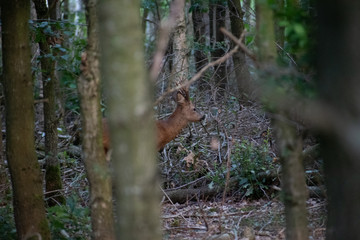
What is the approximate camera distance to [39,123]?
43.3 feet

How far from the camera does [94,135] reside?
4.41 meters

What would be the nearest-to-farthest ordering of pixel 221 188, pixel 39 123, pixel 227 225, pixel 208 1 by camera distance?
pixel 227 225 < pixel 221 188 < pixel 208 1 < pixel 39 123

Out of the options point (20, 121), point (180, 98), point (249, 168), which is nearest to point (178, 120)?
point (180, 98)

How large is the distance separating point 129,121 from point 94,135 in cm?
169

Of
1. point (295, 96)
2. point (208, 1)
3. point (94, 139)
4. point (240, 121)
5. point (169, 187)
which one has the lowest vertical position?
point (169, 187)

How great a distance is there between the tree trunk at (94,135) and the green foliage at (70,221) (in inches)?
46.1

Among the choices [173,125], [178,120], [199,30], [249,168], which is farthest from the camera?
[199,30]

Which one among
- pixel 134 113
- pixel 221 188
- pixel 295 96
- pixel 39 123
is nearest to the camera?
pixel 134 113

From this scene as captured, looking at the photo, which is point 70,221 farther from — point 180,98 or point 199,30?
point 199,30

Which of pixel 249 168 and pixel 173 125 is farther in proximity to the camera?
pixel 173 125

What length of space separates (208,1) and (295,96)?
8.48 meters

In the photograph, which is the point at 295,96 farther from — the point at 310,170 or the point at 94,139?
the point at 310,170

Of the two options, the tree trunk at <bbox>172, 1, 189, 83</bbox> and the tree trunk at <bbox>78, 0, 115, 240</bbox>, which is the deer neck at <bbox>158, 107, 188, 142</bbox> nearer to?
the tree trunk at <bbox>172, 1, 189, 83</bbox>

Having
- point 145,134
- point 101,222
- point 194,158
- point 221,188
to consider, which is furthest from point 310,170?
point 145,134
